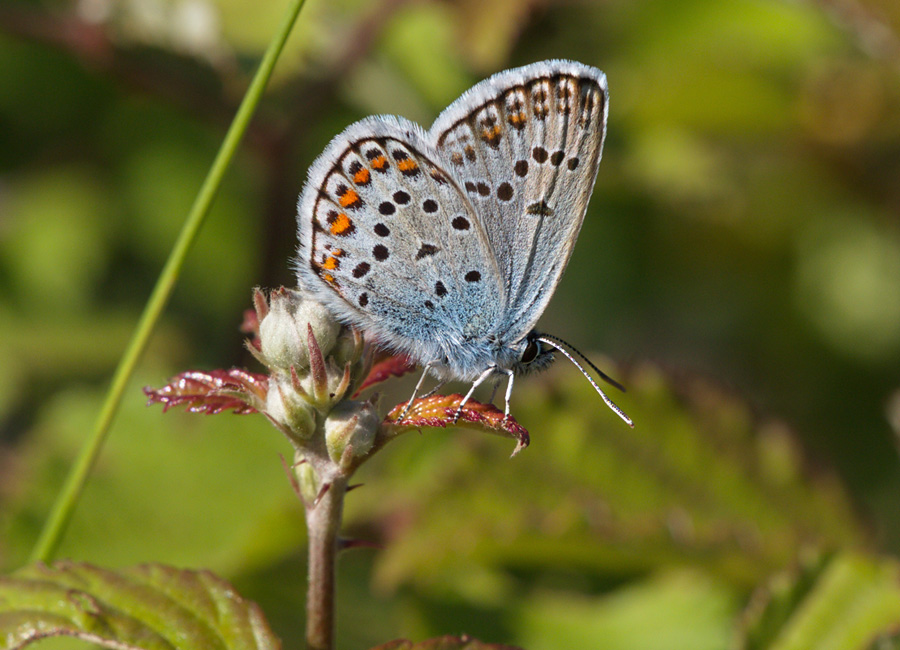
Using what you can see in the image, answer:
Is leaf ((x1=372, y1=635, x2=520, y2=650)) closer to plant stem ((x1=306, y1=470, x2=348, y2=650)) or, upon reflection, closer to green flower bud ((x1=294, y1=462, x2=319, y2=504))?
plant stem ((x1=306, y1=470, x2=348, y2=650))

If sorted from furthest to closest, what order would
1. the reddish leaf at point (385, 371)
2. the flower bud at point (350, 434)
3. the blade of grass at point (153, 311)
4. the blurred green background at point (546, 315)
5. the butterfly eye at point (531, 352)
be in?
the blurred green background at point (546, 315) < the butterfly eye at point (531, 352) < the blade of grass at point (153, 311) < the reddish leaf at point (385, 371) < the flower bud at point (350, 434)

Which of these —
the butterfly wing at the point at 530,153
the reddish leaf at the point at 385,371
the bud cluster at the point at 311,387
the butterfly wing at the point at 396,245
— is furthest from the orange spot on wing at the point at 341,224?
the bud cluster at the point at 311,387

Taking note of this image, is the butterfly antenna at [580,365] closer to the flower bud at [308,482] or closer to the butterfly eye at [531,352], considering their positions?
the butterfly eye at [531,352]

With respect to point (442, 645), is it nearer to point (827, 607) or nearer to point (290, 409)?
point (290, 409)

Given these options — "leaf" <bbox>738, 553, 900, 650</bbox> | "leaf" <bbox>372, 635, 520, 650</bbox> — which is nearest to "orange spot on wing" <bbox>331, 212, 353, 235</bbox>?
"leaf" <bbox>372, 635, 520, 650</bbox>

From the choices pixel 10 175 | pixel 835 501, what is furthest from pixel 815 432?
pixel 10 175

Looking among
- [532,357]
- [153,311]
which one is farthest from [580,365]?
[153,311]

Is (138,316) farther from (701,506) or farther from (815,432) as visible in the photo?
(815,432)
